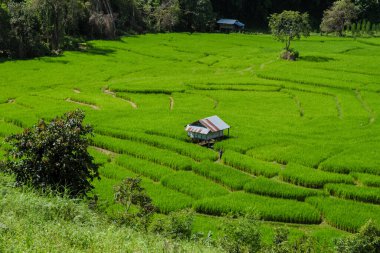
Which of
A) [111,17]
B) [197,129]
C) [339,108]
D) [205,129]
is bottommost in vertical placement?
[339,108]

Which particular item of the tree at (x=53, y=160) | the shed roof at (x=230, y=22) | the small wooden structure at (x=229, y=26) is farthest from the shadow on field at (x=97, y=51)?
the tree at (x=53, y=160)

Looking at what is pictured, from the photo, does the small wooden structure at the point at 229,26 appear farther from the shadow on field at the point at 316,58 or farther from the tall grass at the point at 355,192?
the tall grass at the point at 355,192

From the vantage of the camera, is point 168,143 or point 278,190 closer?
point 278,190

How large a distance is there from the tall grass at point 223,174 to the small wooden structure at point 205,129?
316cm

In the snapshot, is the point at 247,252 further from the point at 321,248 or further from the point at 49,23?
the point at 49,23

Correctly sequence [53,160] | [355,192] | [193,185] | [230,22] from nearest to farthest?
[53,160] < [355,192] < [193,185] < [230,22]

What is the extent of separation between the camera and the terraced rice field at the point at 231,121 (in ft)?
69.0

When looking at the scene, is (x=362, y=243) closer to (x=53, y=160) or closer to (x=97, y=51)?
(x=53, y=160)

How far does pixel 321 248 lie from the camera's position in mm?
15469

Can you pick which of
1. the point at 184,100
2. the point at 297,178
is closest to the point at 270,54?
the point at 184,100

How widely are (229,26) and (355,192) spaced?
7281cm

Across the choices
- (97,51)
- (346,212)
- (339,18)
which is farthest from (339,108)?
(339,18)

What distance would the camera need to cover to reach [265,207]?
65.9 ft

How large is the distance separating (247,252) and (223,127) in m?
16.2
